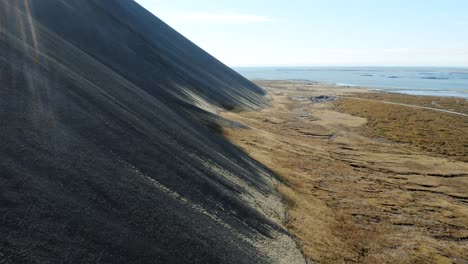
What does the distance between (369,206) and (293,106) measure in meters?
90.7

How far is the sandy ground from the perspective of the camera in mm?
28000

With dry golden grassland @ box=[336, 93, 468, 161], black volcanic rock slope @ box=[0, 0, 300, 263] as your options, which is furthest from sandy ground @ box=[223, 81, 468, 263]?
dry golden grassland @ box=[336, 93, 468, 161]

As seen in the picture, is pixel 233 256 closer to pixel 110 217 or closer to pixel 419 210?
pixel 110 217

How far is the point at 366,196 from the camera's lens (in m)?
39.6

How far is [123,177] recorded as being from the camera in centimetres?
2083

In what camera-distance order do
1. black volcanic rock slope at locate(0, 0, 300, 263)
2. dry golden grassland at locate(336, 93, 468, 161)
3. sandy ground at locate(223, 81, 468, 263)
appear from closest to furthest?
black volcanic rock slope at locate(0, 0, 300, 263)
sandy ground at locate(223, 81, 468, 263)
dry golden grassland at locate(336, 93, 468, 161)

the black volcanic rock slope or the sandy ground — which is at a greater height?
the black volcanic rock slope

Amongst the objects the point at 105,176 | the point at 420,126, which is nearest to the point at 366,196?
the point at 105,176

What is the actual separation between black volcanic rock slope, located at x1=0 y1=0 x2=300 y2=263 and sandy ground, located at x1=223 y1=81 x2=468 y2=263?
406 centimetres

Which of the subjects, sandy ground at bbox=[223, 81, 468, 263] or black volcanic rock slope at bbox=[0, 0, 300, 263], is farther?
sandy ground at bbox=[223, 81, 468, 263]

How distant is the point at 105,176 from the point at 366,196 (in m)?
29.5

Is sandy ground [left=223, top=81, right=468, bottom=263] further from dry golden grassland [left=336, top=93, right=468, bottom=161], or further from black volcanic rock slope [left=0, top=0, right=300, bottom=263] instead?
dry golden grassland [left=336, top=93, right=468, bottom=161]

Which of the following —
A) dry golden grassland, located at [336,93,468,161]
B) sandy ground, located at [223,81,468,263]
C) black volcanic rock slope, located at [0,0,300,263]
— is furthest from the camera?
dry golden grassland, located at [336,93,468,161]

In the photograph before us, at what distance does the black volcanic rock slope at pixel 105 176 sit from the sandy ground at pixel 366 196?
4055 millimetres
